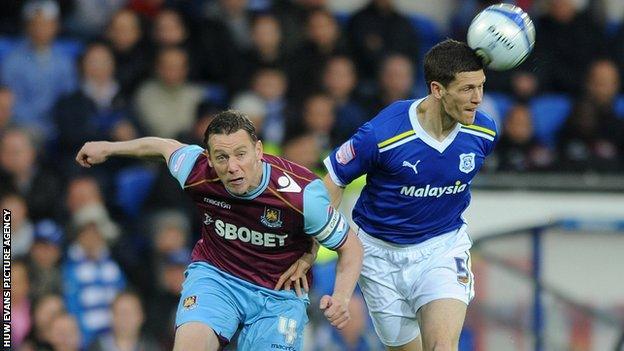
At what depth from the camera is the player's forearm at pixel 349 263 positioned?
7.01m

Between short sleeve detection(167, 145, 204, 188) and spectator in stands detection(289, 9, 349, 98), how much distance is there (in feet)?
17.4

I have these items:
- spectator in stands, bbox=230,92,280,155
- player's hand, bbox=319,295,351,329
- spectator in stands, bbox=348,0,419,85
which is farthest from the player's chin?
spectator in stands, bbox=348,0,419,85

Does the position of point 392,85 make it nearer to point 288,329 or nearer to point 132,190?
point 132,190

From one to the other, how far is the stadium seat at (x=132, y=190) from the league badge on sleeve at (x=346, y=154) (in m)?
4.39

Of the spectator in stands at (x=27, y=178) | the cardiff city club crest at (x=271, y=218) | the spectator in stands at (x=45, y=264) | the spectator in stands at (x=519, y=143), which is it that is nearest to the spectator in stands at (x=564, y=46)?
the spectator in stands at (x=519, y=143)

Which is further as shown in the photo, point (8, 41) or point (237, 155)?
point (8, 41)

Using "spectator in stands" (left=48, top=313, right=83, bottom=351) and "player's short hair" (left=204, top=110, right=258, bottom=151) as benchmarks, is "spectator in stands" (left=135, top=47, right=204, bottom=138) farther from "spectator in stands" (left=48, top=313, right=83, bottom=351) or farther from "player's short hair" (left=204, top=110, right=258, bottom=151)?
"player's short hair" (left=204, top=110, right=258, bottom=151)

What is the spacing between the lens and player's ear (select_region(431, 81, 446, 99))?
728cm

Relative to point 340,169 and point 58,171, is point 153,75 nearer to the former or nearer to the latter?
point 58,171

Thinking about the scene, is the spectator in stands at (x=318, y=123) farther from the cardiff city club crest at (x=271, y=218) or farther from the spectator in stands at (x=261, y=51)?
the cardiff city club crest at (x=271, y=218)

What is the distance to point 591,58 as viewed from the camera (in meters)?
13.7

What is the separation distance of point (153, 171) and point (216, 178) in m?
4.71

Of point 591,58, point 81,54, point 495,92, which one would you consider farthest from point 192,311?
point 591,58

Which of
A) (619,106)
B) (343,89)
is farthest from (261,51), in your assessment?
(619,106)
